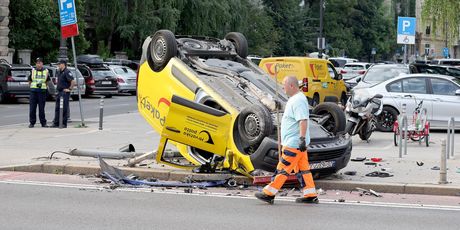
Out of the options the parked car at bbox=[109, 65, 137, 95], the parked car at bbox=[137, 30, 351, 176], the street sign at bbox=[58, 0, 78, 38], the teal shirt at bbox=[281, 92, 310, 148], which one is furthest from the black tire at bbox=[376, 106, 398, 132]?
the parked car at bbox=[109, 65, 137, 95]

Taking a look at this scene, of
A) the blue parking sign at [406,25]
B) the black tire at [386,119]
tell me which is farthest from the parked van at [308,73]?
the black tire at [386,119]

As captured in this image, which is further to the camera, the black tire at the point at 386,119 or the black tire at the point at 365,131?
the black tire at the point at 386,119

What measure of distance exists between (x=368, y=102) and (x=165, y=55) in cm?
614

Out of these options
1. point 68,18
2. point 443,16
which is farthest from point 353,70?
point 68,18

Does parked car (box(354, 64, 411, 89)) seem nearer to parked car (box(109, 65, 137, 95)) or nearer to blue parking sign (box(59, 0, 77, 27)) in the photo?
blue parking sign (box(59, 0, 77, 27))

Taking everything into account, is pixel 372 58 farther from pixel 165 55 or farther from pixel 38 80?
pixel 165 55

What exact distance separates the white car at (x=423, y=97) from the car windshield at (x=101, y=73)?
66.6ft

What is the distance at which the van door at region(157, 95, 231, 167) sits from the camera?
35.5 ft

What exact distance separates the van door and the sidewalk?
644mm

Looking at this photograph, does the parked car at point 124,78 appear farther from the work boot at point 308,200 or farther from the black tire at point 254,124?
the work boot at point 308,200

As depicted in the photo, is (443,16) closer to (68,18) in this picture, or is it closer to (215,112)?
(68,18)

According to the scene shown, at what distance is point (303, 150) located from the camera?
9461 millimetres

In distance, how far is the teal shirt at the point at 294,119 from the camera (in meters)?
9.47

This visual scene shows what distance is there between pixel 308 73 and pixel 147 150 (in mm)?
11709
